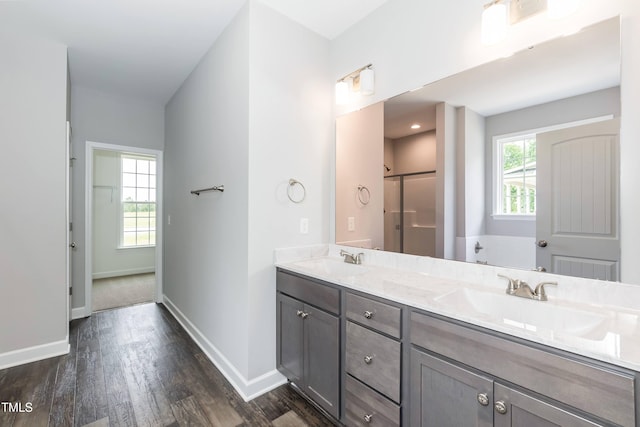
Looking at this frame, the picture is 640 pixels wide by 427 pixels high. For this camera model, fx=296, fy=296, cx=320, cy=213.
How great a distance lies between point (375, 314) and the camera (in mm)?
1421

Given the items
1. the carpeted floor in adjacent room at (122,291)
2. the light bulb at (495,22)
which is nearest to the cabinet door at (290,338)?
the light bulb at (495,22)

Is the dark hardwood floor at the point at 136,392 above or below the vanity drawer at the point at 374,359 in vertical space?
below

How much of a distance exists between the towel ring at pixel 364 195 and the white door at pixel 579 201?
1.03 metres

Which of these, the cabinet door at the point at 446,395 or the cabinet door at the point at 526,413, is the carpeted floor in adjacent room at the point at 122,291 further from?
the cabinet door at the point at 526,413

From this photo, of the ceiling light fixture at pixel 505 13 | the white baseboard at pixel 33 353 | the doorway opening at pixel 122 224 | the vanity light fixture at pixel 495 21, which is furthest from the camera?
the doorway opening at pixel 122 224

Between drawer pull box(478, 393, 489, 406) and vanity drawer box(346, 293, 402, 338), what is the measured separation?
0.36m

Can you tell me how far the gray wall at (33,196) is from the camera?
2.35 m

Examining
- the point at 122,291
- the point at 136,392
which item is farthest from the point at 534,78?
the point at 122,291

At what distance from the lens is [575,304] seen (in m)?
1.21

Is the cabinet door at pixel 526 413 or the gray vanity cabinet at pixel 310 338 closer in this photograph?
the cabinet door at pixel 526 413

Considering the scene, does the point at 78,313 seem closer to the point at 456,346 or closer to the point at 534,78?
the point at 456,346

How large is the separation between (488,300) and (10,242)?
3402 mm

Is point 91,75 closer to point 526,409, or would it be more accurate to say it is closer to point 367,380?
point 367,380

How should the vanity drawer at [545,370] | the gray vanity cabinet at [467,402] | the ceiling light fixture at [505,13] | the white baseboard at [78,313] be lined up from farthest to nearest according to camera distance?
the white baseboard at [78,313]
the ceiling light fixture at [505,13]
the gray vanity cabinet at [467,402]
the vanity drawer at [545,370]
